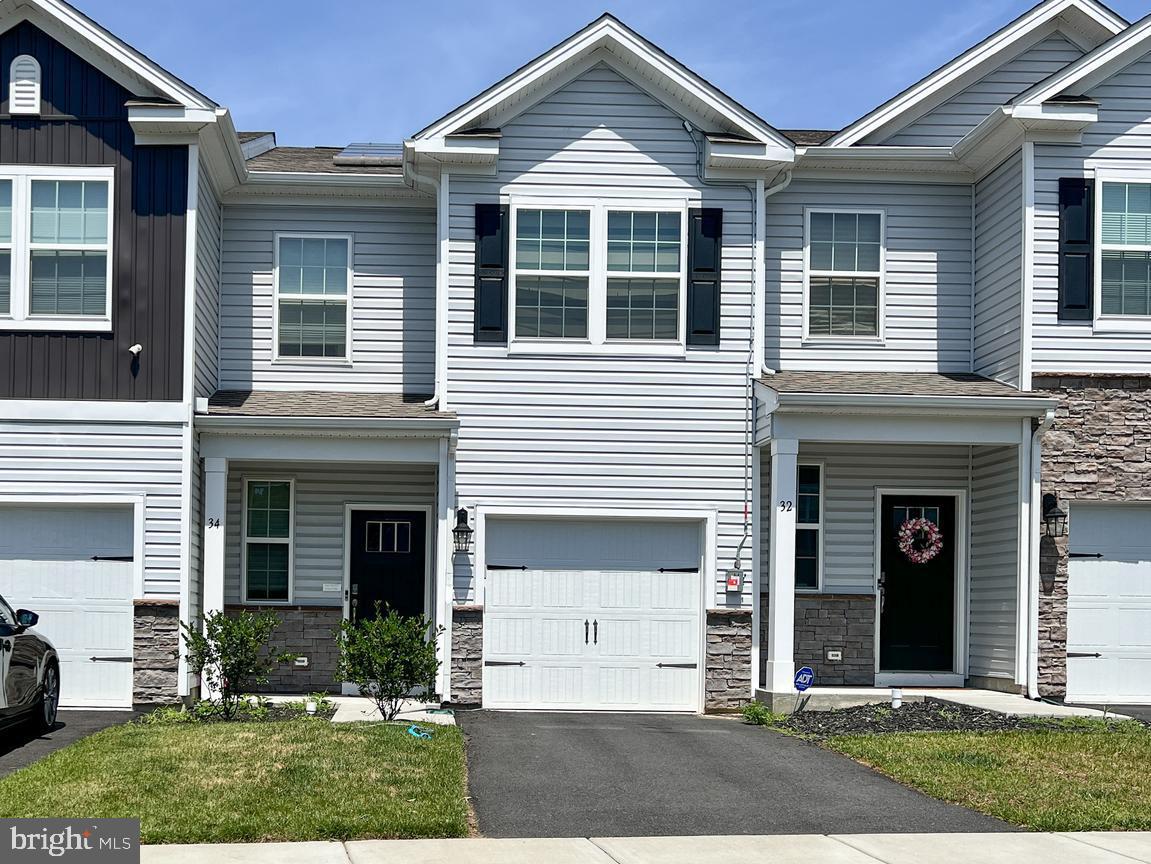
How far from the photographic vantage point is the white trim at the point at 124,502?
1459cm

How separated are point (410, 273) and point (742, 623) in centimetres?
572

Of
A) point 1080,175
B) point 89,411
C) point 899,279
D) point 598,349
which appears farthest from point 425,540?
point 1080,175

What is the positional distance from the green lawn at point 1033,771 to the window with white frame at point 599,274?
17.5 ft

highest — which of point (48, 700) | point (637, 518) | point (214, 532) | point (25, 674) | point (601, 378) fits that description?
point (601, 378)

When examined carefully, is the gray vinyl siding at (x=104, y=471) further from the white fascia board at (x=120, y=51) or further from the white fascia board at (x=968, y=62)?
the white fascia board at (x=968, y=62)

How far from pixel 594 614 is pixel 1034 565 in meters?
4.82

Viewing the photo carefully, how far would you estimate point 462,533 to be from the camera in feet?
50.0

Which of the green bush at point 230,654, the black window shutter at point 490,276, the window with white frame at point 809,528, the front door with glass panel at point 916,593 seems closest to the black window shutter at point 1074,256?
the front door with glass panel at point 916,593

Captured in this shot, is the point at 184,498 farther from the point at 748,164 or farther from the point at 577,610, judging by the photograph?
the point at 748,164

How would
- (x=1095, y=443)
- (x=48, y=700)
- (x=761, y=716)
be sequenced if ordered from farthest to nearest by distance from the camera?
(x=1095, y=443) < (x=761, y=716) < (x=48, y=700)

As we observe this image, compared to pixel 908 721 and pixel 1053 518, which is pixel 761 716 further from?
pixel 1053 518

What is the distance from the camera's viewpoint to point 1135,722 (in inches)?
537

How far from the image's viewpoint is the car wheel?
491 inches

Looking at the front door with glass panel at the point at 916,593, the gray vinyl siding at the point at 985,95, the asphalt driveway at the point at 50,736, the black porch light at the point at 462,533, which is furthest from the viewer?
the gray vinyl siding at the point at 985,95
